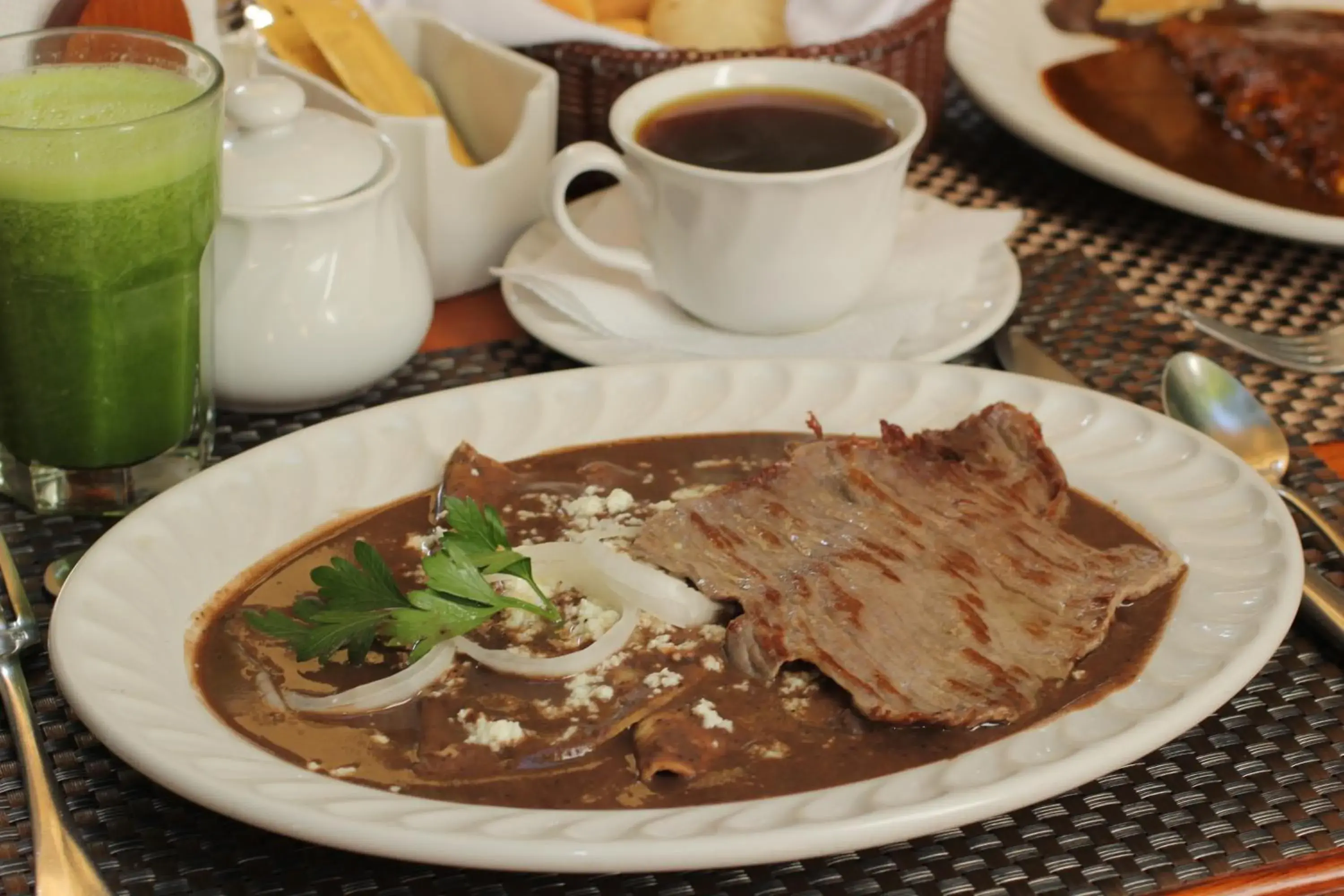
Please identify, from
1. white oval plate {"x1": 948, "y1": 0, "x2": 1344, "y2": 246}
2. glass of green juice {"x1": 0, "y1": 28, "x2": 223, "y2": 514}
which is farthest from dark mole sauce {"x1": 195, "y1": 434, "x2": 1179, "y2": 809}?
white oval plate {"x1": 948, "y1": 0, "x2": 1344, "y2": 246}

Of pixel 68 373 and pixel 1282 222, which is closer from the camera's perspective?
pixel 68 373

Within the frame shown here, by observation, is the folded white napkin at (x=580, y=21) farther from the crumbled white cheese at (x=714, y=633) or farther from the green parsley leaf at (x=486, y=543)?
the crumbled white cheese at (x=714, y=633)

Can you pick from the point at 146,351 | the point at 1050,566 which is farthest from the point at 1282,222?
the point at 146,351

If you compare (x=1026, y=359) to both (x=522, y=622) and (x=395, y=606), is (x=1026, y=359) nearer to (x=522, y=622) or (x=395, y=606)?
(x=522, y=622)

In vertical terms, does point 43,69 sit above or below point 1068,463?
above

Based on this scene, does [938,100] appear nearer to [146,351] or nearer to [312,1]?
[312,1]

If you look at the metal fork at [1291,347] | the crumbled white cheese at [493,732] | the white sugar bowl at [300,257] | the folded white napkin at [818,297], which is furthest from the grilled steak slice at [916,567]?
the metal fork at [1291,347]

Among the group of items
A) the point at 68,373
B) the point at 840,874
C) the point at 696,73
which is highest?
the point at 696,73

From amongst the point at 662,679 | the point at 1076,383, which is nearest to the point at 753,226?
the point at 1076,383

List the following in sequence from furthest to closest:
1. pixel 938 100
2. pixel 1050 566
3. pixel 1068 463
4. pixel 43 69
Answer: pixel 938 100 < pixel 1068 463 < pixel 43 69 < pixel 1050 566
